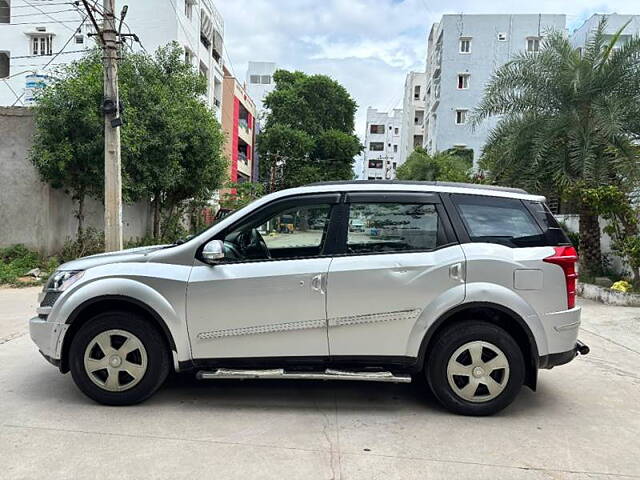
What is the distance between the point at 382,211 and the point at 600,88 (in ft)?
32.1

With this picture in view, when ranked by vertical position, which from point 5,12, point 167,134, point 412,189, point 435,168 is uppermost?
point 5,12

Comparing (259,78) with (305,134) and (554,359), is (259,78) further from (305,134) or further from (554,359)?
(554,359)

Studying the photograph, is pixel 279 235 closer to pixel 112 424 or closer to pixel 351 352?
pixel 351 352

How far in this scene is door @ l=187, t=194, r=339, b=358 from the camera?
13.3 ft

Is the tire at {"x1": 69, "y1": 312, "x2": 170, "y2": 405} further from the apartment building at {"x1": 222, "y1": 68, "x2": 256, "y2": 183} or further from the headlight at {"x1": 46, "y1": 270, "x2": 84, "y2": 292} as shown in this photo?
the apartment building at {"x1": 222, "y1": 68, "x2": 256, "y2": 183}

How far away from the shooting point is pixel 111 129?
10234 millimetres

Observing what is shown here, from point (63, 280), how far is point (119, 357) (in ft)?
2.75

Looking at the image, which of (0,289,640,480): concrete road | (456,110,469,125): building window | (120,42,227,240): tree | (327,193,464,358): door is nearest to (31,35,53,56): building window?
(120,42,227,240): tree

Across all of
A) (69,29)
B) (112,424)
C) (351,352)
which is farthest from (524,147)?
(69,29)

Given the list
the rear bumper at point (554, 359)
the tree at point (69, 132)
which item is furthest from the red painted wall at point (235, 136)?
the rear bumper at point (554, 359)

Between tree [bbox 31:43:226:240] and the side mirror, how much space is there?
8.97m

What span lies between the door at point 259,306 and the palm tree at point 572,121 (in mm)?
8478

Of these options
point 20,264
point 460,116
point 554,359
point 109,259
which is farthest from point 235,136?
point 554,359

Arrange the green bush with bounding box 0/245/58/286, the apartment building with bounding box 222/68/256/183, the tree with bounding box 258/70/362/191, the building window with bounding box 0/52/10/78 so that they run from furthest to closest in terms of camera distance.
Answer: the tree with bounding box 258/70/362/191 → the apartment building with bounding box 222/68/256/183 → the building window with bounding box 0/52/10/78 → the green bush with bounding box 0/245/58/286
